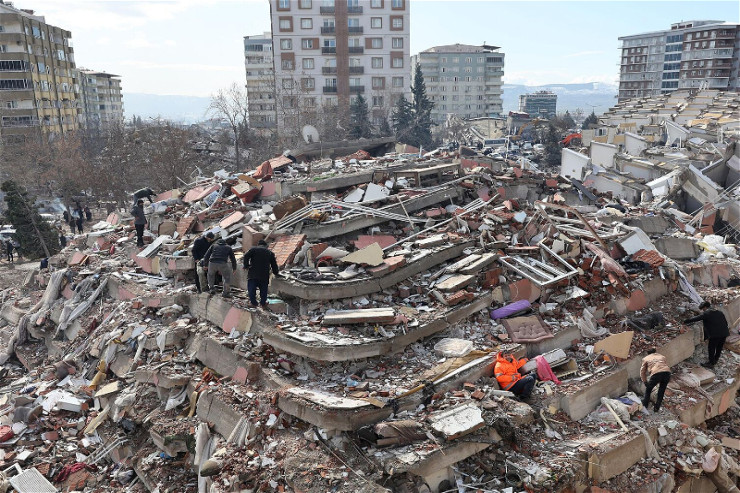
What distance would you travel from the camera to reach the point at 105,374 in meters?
8.66

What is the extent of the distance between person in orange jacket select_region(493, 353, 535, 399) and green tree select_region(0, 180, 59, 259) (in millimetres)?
17481

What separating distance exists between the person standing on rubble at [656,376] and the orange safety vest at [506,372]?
1.62m

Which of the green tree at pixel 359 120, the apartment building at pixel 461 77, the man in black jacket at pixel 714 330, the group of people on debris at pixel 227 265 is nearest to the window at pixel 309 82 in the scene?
the green tree at pixel 359 120

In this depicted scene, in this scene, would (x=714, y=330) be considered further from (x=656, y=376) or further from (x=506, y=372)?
(x=506, y=372)

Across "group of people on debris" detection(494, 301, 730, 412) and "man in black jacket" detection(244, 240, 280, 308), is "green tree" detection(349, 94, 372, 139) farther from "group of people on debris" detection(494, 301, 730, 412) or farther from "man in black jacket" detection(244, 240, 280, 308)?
"group of people on debris" detection(494, 301, 730, 412)

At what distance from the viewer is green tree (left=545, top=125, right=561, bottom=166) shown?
3581 cm

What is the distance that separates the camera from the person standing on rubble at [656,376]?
684 centimetres

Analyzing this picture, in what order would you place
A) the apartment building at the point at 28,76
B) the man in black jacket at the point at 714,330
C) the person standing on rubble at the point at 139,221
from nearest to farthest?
1. the man in black jacket at the point at 714,330
2. the person standing on rubble at the point at 139,221
3. the apartment building at the point at 28,76

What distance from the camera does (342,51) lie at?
41.3 m

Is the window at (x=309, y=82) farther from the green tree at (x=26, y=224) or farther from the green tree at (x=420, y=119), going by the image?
the green tree at (x=26, y=224)

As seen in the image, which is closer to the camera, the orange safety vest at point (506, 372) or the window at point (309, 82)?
the orange safety vest at point (506, 372)

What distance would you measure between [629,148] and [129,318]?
90.2ft

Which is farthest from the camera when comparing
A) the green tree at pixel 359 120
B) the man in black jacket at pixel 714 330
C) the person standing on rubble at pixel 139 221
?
the green tree at pixel 359 120

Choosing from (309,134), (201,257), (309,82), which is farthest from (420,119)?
(201,257)
